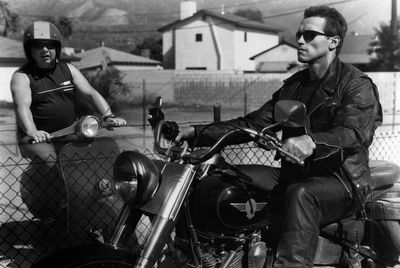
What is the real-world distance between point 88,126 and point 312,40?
5.04ft

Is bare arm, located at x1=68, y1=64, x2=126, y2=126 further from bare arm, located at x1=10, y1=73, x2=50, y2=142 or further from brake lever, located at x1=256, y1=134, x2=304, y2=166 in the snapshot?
brake lever, located at x1=256, y1=134, x2=304, y2=166

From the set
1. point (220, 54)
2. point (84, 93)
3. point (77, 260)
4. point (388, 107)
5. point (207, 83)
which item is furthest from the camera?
point (220, 54)

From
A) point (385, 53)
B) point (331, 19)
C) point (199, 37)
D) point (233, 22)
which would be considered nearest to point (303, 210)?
point (331, 19)

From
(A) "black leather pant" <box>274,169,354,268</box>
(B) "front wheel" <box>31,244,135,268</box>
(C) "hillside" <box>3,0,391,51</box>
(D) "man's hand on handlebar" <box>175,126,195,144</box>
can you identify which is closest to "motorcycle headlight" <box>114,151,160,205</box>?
(B) "front wheel" <box>31,244,135,268</box>

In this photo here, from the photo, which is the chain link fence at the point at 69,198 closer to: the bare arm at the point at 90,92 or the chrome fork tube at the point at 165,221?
the bare arm at the point at 90,92

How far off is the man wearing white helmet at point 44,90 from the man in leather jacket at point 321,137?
1461 mm

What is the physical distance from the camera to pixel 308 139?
2904 millimetres

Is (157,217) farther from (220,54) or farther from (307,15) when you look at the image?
(220,54)

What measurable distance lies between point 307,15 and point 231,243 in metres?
1.47

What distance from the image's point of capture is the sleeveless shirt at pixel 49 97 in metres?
4.52

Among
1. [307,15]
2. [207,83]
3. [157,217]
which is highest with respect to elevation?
[307,15]

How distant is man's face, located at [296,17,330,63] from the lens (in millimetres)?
3482

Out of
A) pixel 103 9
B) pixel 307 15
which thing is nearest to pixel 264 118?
pixel 307 15

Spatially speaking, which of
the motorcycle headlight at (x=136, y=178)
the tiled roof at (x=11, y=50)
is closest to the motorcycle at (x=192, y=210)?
the motorcycle headlight at (x=136, y=178)
